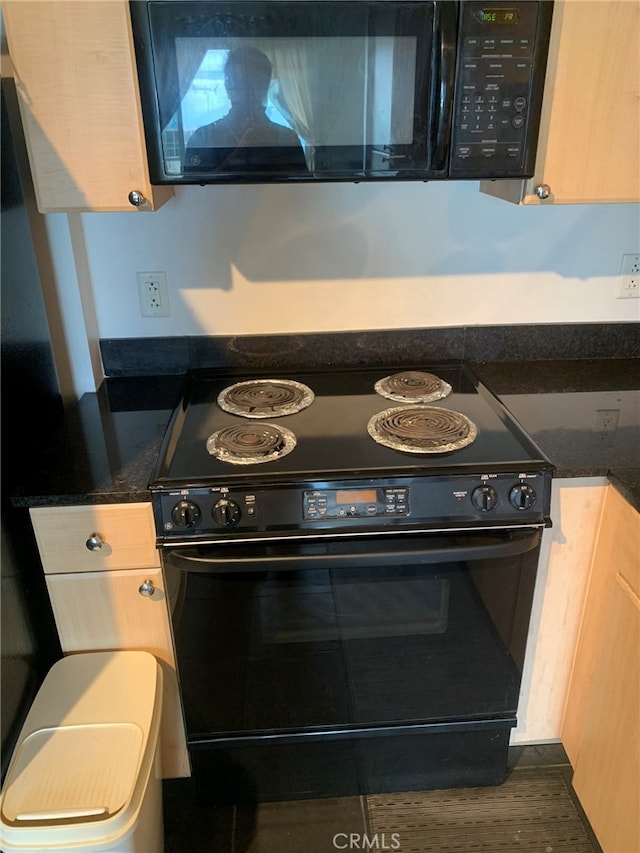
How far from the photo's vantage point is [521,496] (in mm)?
1259

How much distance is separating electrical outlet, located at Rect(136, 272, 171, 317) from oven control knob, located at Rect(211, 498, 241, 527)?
67cm

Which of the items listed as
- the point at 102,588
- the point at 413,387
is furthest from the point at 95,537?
the point at 413,387

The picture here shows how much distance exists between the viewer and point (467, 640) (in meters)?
1.39

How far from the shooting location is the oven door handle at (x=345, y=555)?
1.24 metres

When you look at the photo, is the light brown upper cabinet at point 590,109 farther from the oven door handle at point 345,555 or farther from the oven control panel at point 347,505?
the oven door handle at point 345,555

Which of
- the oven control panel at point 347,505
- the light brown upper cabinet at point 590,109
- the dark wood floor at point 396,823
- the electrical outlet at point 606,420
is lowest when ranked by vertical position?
the dark wood floor at point 396,823

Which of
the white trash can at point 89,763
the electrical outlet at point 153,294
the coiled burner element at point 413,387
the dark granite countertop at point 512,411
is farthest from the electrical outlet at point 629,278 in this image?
the white trash can at point 89,763

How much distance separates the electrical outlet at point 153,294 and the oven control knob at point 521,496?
955mm

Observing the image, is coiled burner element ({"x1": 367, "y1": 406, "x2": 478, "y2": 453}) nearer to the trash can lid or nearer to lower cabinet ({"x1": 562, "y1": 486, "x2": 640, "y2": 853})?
lower cabinet ({"x1": 562, "y1": 486, "x2": 640, "y2": 853})

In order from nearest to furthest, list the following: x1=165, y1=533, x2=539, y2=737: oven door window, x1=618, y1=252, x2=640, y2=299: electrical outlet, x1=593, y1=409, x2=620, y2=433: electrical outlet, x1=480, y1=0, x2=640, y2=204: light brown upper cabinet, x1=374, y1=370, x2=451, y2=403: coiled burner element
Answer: x1=480, y1=0, x2=640, y2=204: light brown upper cabinet, x1=165, y1=533, x2=539, y2=737: oven door window, x1=593, y1=409, x2=620, y2=433: electrical outlet, x1=374, y1=370, x2=451, y2=403: coiled burner element, x1=618, y1=252, x2=640, y2=299: electrical outlet

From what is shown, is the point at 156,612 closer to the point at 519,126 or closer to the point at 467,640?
the point at 467,640

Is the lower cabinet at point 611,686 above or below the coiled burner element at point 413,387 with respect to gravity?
below

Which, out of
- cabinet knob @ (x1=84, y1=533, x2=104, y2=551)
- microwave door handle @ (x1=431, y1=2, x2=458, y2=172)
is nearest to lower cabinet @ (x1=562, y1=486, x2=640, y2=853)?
microwave door handle @ (x1=431, y1=2, x2=458, y2=172)

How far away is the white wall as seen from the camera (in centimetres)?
161
